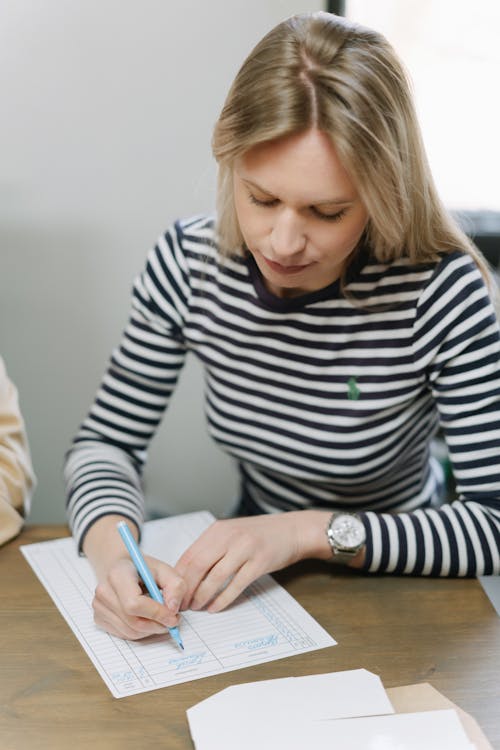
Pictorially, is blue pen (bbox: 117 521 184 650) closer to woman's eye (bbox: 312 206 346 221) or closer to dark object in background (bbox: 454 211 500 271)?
woman's eye (bbox: 312 206 346 221)

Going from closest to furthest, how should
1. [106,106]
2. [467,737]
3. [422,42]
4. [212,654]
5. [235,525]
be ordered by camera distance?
[467,737], [212,654], [235,525], [106,106], [422,42]

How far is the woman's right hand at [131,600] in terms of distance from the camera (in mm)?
830

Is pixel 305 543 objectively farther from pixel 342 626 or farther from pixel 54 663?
pixel 54 663

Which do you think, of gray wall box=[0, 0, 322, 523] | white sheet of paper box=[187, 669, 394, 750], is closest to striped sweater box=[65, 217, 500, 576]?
white sheet of paper box=[187, 669, 394, 750]

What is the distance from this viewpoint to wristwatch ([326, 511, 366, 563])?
3.16 feet

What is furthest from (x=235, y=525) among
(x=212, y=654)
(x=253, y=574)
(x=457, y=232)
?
(x=457, y=232)

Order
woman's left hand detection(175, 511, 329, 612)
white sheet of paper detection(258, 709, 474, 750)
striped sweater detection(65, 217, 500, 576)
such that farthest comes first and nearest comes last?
striped sweater detection(65, 217, 500, 576) → woman's left hand detection(175, 511, 329, 612) → white sheet of paper detection(258, 709, 474, 750)

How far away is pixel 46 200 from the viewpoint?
157 centimetres

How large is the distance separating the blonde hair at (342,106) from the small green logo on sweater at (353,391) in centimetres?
20

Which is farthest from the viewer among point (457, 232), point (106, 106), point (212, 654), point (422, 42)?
point (422, 42)

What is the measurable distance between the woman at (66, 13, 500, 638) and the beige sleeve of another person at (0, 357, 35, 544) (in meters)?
0.06

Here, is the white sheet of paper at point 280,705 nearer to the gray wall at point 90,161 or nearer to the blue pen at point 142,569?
the blue pen at point 142,569

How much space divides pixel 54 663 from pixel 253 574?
223 mm

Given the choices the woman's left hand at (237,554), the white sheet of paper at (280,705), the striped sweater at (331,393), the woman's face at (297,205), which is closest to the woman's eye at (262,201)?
the woman's face at (297,205)
